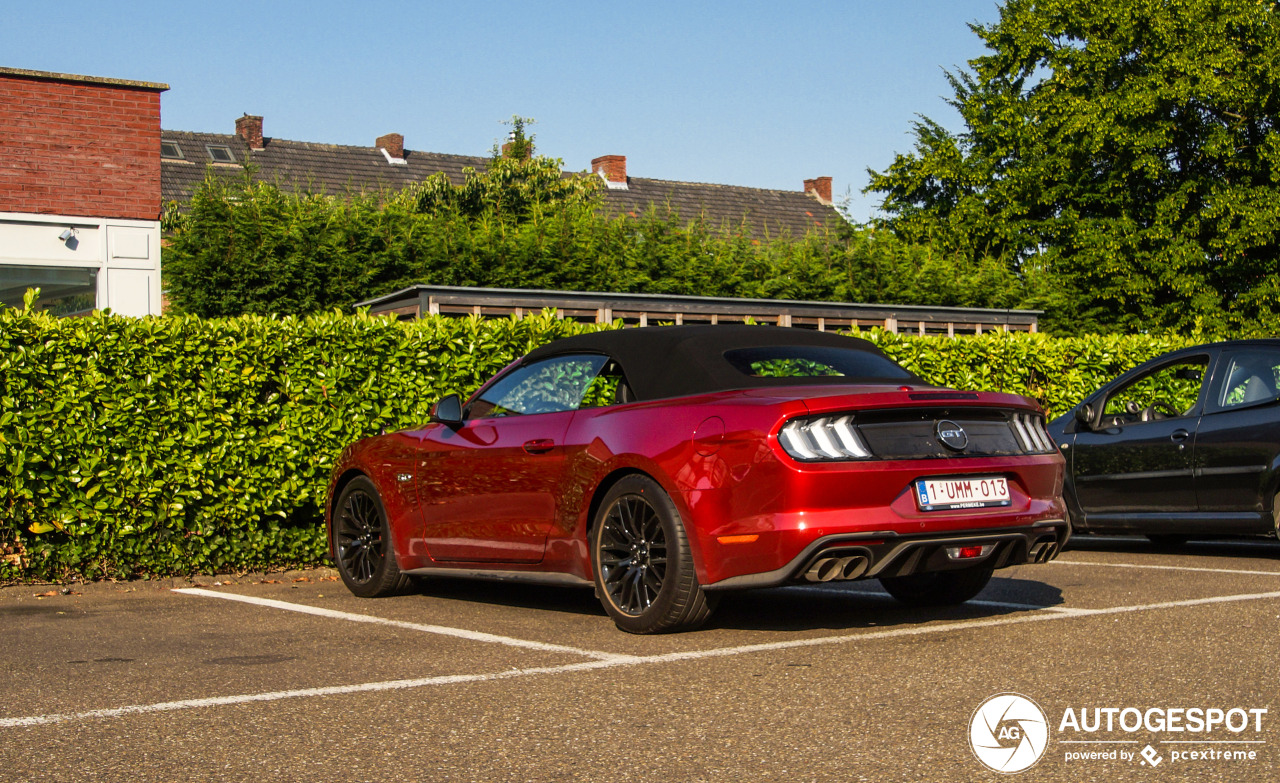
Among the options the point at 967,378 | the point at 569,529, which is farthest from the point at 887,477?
the point at 967,378

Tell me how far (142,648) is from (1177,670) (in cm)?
453

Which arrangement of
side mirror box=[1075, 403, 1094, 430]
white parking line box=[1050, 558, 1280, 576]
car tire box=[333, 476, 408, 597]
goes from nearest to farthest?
car tire box=[333, 476, 408, 597] → white parking line box=[1050, 558, 1280, 576] → side mirror box=[1075, 403, 1094, 430]

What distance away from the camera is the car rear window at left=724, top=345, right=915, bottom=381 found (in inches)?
264

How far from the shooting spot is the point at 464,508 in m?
7.31

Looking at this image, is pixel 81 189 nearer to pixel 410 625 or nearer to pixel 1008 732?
pixel 410 625

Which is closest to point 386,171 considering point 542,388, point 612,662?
point 542,388

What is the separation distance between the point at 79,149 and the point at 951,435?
14394 millimetres

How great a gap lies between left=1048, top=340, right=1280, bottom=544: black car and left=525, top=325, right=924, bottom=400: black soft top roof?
3833 millimetres

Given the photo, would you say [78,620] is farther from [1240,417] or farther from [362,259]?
[362,259]

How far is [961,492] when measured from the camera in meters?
5.94

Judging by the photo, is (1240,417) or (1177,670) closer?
(1177,670)

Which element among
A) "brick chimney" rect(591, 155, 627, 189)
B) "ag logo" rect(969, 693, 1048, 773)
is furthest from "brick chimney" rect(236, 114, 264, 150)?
"ag logo" rect(969, 693, 1048, 773)
